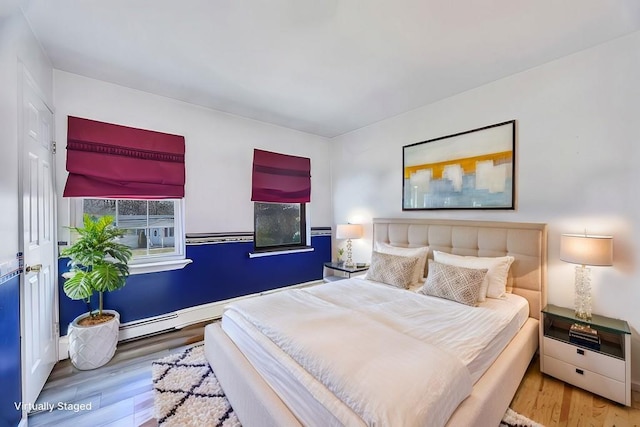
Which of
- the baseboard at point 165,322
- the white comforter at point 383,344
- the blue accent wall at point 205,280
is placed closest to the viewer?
the white comforter at point 383,344

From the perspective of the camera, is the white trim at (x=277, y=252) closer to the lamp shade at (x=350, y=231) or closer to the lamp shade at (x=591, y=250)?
the lamp shade at (x=350, y=231)

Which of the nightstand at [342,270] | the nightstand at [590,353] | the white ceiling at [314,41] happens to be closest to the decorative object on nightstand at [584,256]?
the nightstand at [590,353]

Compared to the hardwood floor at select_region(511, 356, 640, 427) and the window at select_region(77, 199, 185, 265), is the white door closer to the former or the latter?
the window at select_region(77, 199, 185, 265)

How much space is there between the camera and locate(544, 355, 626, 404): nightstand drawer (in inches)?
71.2

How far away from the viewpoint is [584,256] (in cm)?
196

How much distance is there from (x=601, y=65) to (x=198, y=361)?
4.15m

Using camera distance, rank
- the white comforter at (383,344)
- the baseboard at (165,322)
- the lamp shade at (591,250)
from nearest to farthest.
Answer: the white comforter at (383,344)
the lamp shade at (591,250)
the baseboard at (165,322)

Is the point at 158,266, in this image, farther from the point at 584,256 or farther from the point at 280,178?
the point at 584,256

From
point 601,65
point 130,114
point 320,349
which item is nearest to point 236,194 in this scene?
point 130,114

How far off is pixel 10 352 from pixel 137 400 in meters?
0.81

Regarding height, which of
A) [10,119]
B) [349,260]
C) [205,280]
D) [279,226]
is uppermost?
[10,119]

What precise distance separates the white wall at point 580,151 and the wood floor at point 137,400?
54 centimetres

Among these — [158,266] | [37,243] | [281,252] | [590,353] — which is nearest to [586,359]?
[590,353]

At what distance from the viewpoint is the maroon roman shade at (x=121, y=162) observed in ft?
8.25
